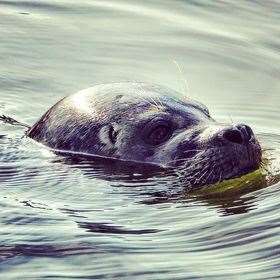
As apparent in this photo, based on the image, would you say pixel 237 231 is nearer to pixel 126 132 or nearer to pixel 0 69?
pixel 126 132

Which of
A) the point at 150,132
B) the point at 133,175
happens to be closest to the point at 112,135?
the point at 150,132

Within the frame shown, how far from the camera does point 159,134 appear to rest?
8422 millimetres

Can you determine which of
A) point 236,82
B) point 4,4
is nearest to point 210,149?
point 236,82

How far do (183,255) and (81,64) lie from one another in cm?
566

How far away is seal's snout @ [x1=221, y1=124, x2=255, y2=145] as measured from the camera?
25.7 feet

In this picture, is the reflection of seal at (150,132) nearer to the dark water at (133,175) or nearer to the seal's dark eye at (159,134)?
the seal's dark eye at (159,134)

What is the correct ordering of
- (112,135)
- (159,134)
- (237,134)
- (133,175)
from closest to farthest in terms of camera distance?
(237,134) → (133,175) → (159,134) → (112,135)

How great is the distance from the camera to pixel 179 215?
7.28 metres

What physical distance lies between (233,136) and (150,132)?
2.72 feet

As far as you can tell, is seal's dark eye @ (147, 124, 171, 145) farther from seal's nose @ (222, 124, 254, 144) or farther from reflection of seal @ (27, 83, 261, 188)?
seal's nose @ (222, 124, 254, 144)

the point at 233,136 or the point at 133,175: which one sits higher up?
the point at 233,136

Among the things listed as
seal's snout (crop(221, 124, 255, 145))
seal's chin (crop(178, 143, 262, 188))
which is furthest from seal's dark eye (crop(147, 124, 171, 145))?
seal's snout (crop(221, 124, 255, 145))

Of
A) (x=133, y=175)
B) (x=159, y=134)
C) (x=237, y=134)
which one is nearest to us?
(x=237, y=134)

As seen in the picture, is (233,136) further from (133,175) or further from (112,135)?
(112,135)
